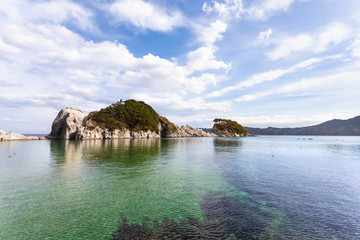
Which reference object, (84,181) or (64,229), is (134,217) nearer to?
(64,229)

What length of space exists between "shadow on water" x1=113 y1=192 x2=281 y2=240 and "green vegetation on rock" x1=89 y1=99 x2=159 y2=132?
124279mm

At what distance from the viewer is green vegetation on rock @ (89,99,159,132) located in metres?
126

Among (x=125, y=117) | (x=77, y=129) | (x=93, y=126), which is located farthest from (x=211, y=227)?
(x=125, y=117)

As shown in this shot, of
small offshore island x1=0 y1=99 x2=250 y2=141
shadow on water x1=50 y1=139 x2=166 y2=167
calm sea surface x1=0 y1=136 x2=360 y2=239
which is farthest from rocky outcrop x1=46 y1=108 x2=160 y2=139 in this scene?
calm sea surface x1=0 y1=136 x2=360 y2=239

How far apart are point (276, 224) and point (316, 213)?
3951 millimetres

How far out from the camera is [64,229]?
9078 millimetres

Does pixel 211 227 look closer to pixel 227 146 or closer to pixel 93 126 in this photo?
pixel 227 146

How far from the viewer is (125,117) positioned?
14275 centimetres

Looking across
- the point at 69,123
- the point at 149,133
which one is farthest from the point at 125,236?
the point at 149,133

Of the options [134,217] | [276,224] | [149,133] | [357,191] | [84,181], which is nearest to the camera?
[276,224]

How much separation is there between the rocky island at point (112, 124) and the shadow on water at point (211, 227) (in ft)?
383

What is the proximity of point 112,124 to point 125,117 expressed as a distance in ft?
55.4

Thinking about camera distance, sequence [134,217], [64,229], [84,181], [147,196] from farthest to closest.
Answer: [84,181]
[147,196]
[134,217]
[64,229]

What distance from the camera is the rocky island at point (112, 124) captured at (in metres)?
110
